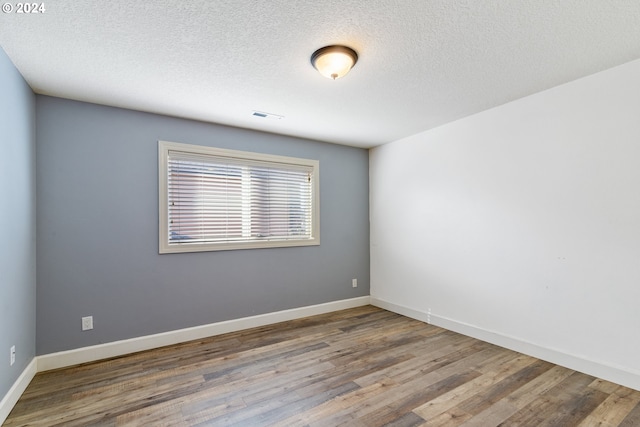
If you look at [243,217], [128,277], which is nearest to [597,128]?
[243,217]

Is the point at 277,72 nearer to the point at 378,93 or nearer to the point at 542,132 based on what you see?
the point at 378,93

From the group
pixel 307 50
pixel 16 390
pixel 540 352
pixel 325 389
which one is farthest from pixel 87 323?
pixel 540 352

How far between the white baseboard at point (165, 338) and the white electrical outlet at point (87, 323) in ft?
0.61

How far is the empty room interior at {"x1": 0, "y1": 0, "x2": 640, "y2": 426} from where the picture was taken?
6.39 feet

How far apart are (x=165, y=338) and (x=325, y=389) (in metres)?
1.89

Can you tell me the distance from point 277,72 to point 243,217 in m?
1.92

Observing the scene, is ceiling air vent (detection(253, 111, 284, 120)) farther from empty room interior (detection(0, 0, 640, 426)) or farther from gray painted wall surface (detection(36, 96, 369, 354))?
gray painted wall surface (detection(36, 96, 369, 354))

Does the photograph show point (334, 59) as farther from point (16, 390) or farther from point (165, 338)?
point (16, 390)

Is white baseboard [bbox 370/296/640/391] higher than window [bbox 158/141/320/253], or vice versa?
window [bbox 158/141/320/253]

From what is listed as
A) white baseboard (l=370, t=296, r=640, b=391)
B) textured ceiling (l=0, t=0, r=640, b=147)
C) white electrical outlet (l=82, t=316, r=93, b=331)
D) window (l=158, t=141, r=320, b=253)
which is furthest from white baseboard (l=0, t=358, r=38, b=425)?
white baseboard (l=370, t=296, r=640, b=391)

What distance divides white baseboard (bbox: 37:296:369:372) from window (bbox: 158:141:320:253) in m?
0.90

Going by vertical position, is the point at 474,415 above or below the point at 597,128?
below

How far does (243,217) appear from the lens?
3764 millimetres

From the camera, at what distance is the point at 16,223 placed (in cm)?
223
